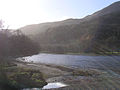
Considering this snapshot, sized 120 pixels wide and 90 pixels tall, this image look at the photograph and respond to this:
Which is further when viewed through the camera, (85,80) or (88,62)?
(88,62)

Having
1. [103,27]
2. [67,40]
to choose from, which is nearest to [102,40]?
[103,27]

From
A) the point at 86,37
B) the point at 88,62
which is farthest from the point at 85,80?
the point at 86,37

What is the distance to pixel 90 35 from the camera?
14838 cm

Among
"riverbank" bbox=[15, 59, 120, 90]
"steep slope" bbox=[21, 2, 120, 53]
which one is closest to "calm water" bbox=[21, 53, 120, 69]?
"riverbank" bbox=[15, 59, 120, 90]

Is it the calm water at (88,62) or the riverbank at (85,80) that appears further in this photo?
the calm water at (88,62)

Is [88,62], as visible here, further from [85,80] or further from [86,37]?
[86,37]

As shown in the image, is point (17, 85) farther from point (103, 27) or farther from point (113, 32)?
point (103, 27)

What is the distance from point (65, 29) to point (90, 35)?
Answer: 49768 millimetres

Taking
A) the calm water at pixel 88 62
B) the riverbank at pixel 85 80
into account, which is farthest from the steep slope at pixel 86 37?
the riverbank at pixel 85 80

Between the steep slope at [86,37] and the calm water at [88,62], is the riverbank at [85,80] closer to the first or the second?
the calm water at [88,62]

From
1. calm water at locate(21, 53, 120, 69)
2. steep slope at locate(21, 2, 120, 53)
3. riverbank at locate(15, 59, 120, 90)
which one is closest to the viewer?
riverbank at locate(15, 59, 120, 90)

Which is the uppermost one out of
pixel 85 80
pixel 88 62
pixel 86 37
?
pixel 86 37

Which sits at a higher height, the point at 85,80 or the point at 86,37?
the point at 86,37

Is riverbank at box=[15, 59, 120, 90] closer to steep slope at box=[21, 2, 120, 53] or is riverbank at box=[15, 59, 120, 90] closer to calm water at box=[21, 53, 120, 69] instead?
calm water at box=[21, 53, 120, 69]
